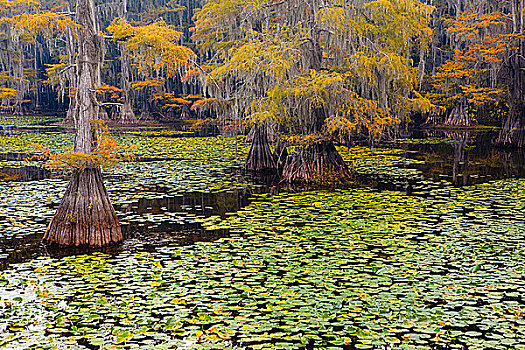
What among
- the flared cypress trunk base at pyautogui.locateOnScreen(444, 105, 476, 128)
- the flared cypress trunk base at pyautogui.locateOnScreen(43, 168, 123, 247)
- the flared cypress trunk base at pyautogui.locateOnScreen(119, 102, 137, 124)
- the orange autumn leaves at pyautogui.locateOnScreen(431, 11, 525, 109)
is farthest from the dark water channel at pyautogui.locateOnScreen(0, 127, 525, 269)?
the flared cypress trunk base at pyautogui.locateOnScreen(119, 102, 137, 124)

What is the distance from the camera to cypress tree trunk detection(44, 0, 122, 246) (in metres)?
8.20

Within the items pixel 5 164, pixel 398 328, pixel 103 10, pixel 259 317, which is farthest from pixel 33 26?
pixel 103 10

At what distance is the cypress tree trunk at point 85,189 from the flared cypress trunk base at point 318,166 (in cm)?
596

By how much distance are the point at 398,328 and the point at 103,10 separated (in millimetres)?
48177

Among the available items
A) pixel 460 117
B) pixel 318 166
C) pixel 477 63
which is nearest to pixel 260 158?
pixel 318 166

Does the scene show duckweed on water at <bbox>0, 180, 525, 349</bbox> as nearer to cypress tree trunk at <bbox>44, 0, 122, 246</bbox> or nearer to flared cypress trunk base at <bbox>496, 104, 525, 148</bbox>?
cypress tree trunk at <bbox>44, 0, 122, 246</bbox>

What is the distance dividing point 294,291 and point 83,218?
12.3ft

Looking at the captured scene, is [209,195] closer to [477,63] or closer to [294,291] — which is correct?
[294,291]

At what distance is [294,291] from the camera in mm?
6066

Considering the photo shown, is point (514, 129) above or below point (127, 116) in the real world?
below

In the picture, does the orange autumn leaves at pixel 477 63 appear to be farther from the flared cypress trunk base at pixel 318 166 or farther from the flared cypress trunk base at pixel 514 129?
the flared cypress trunk base at pixel 318 166

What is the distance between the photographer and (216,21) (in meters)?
20.8

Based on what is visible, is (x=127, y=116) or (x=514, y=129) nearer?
(x=514, y=129)

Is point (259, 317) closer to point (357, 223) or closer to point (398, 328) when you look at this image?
point (398, 328)
